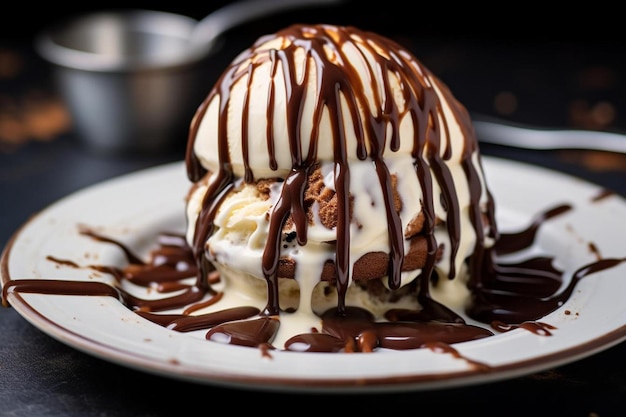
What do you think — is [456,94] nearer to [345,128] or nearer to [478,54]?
[478,54]

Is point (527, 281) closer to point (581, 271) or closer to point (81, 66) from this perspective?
point (581, 271)

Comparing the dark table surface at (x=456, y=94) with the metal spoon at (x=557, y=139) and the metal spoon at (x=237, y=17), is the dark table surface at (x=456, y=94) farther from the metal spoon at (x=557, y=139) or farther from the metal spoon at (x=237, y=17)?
the metal spoon at (x=237, y=17)

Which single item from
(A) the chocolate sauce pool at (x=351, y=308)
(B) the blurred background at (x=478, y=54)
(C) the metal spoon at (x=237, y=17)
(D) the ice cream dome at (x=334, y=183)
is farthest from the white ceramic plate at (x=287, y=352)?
(B) the blurred background at (x=478, y=54)

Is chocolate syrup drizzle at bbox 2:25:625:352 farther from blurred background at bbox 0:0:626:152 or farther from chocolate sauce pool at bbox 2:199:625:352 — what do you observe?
blurred background at bbox 0:0:626:152

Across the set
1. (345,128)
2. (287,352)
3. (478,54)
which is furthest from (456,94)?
(287,352)

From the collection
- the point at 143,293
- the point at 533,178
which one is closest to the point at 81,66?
the point at 143,293

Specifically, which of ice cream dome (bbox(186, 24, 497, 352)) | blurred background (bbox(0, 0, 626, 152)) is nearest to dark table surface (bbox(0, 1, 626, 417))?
blurred background (bbox(0, 0, 626, 152))
